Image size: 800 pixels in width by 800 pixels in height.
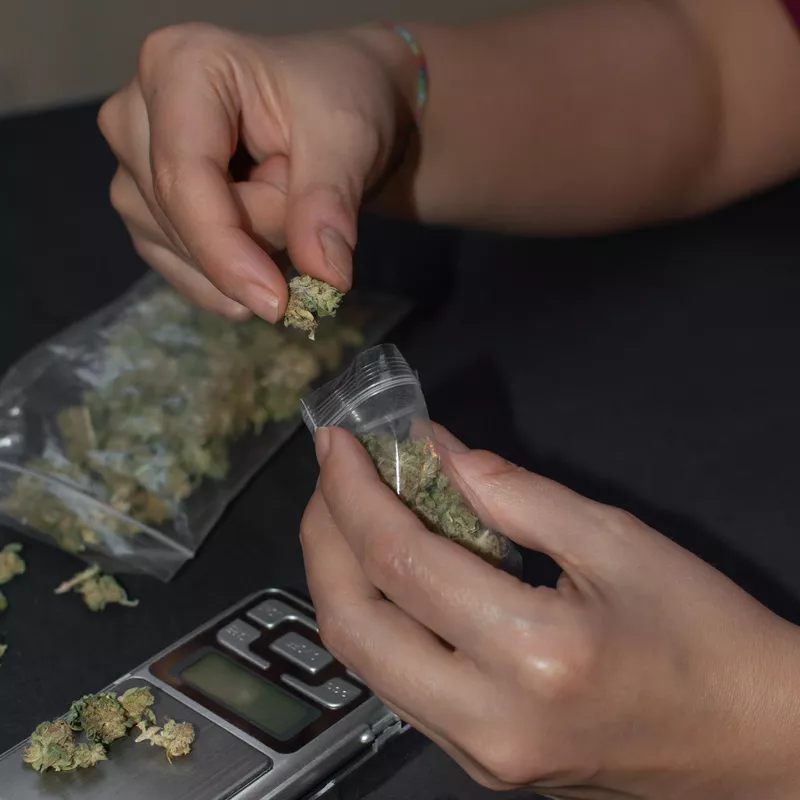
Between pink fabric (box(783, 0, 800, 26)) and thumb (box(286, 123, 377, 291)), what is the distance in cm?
64

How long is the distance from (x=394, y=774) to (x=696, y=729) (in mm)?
234

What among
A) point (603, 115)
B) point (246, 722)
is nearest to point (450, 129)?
point (603, 115)

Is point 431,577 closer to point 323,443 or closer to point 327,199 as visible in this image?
point 323,443

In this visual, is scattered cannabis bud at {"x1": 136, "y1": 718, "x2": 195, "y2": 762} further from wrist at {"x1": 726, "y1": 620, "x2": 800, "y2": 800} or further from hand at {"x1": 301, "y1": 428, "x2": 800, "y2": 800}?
wrist at {"x1": 726, "y1": 620, "x2": 800, "y2": 800}

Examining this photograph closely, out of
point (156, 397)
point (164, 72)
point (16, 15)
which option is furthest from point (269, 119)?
point (16, 15)

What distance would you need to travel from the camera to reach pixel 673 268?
136 centimetres

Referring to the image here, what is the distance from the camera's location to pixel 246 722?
2.34ft

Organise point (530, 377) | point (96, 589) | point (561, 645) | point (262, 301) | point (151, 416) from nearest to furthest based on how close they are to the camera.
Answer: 1. point (561, 645)
2. point (262, 301)
3. point (96, 589)
4. point (151, 416)
5. point (530, 377)

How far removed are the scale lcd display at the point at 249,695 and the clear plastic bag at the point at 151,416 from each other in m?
0.17

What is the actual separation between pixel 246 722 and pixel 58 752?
121 millimetres

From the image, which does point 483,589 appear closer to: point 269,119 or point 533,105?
point 269,119

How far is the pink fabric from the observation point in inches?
49.3

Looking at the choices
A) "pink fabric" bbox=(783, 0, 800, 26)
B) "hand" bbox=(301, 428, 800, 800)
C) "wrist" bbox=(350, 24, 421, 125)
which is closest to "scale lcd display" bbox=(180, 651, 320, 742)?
"hand" bbox=(301, 428, 800, 800)

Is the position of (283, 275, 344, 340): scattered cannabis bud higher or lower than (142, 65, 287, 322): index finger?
lower
